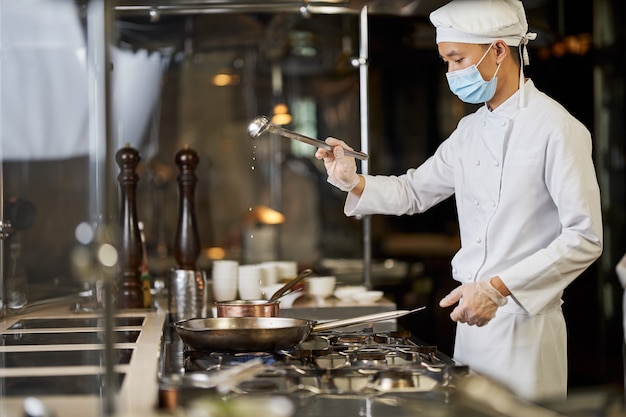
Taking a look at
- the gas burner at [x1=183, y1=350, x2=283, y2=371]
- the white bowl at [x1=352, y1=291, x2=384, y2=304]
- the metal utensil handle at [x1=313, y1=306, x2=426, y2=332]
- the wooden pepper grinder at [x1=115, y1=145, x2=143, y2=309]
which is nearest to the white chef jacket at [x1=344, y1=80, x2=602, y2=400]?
the metal utensil handle at [x1=313, y1=306, x2=426, y2=332]

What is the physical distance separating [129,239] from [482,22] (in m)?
1.46

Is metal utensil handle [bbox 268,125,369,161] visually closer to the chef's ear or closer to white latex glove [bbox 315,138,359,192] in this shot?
white latex glove [bbox 315,138,359,192]

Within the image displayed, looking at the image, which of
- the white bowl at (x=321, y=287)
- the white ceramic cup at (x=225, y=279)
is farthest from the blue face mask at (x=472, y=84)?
the white ceramic cup at (x=225, y=279)

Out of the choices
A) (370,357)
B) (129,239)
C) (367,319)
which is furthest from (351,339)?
(129,239)

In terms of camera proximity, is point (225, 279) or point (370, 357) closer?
point (370, 357)

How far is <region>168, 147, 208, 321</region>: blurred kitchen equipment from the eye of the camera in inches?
125

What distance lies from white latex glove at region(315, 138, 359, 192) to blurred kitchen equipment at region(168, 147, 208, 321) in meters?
0.62

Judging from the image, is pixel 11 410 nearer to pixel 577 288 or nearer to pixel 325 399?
pixel 325 399

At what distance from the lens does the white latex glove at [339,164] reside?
2.87 meters

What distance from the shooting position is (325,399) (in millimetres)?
1812

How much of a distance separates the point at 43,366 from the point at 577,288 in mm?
4611

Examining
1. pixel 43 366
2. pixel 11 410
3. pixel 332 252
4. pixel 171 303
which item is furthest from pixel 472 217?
pixel 332 252

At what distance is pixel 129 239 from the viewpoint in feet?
10.9

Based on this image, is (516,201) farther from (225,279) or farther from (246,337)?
(225,279)
